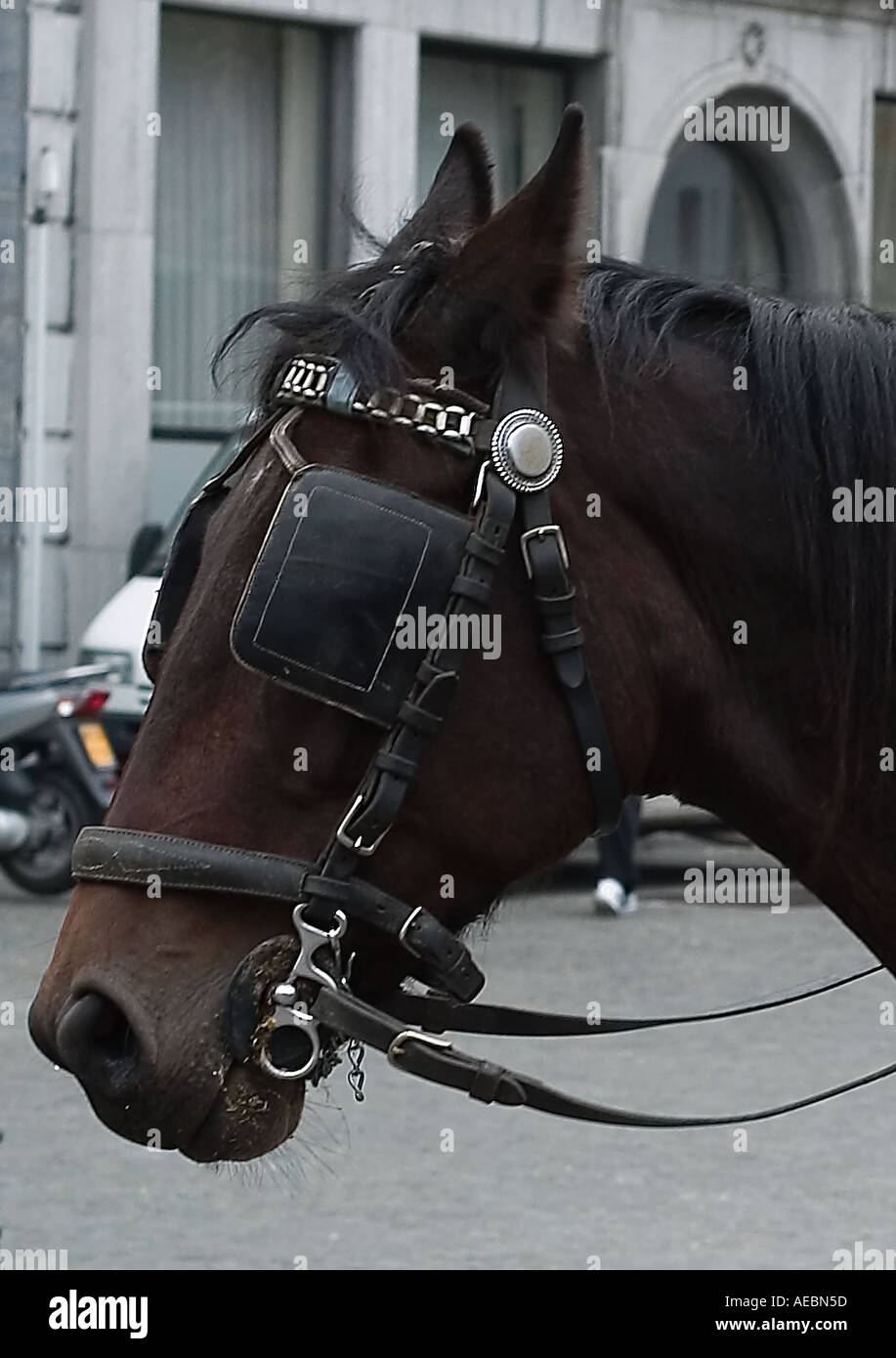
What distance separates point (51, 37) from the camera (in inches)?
544

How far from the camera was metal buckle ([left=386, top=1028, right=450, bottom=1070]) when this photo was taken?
2.24 m

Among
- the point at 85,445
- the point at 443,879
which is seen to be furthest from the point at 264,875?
the point at 85,445

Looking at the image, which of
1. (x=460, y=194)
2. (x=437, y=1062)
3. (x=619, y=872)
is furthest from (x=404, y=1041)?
(x=619, y=872)

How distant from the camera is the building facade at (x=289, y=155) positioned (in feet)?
46.0

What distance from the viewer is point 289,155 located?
15523mm

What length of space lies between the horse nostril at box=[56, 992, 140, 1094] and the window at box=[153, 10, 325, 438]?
12.8 meters

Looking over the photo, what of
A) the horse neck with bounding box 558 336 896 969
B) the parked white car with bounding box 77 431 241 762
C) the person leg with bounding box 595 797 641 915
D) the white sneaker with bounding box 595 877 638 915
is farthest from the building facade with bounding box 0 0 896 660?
the horse neck with bounding box 558 336 896 969

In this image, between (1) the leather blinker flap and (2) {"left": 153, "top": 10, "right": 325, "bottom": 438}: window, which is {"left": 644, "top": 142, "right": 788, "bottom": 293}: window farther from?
(1) the leather blinker flap

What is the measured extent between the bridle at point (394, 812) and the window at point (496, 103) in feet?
44.9

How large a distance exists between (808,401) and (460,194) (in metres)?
0.46

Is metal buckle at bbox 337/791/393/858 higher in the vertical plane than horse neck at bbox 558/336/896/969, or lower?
lower

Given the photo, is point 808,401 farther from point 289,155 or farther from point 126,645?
point 289,155

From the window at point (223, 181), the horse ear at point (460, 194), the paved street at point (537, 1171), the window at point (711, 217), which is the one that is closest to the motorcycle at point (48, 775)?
the paved street at point (537, 1171)
